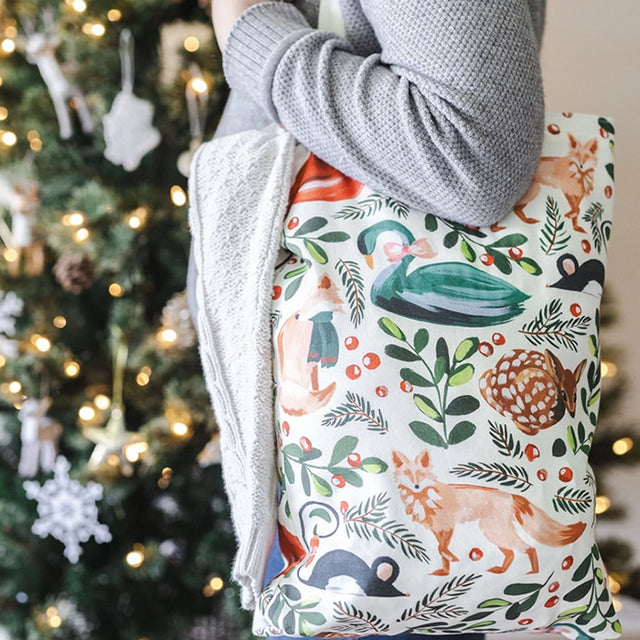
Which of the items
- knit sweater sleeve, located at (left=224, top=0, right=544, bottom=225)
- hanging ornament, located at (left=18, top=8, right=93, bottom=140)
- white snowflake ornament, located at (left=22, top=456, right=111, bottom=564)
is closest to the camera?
knit sweater sleeve, located at (left=224, top=0, right=544, bottom=225)

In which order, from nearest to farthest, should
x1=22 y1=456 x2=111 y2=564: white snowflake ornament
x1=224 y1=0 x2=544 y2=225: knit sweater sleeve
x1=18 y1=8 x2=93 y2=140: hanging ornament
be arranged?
x1=224 y1=0 x2=544 y2=225: knit sweater sleeve < x1=18 y1=8 x2=93 y2=140: hanging ornament < x1=22 y1=456 x2=111 y2=564: white snowflake ornament

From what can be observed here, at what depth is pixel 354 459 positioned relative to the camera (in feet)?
1.60

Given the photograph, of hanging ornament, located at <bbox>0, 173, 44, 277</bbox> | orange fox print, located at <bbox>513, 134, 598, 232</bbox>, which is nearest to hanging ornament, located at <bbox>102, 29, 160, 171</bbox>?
hanging ornament, located at <bbox>0, 173, 44, 277</bbox>

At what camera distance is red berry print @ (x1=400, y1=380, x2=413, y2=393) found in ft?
1.63

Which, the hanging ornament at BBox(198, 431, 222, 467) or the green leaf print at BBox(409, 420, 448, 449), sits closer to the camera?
the green leaf print at BBox(409, 420, 448, 449)

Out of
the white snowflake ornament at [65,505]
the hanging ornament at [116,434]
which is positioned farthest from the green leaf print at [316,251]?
the white snowflake ornament at [65,505]

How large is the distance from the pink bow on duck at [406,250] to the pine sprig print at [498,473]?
0.17m

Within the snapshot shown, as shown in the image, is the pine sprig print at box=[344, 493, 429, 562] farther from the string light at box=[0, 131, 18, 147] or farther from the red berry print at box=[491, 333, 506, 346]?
the string light at box=[0, 131, 18, 147]

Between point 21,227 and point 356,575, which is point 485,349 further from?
point 21,227

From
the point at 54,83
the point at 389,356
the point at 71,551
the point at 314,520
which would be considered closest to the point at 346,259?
the point at 389,356

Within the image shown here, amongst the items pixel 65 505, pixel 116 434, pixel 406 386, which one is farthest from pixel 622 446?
pixel 65 505

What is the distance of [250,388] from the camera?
0.53 m

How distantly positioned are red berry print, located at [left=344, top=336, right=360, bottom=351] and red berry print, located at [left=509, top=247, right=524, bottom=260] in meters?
0.15

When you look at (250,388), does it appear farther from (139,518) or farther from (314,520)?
(139,518)
